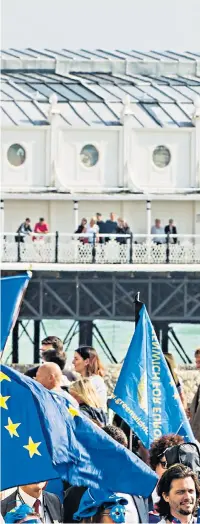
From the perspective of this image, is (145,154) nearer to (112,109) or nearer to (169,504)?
(112,109)

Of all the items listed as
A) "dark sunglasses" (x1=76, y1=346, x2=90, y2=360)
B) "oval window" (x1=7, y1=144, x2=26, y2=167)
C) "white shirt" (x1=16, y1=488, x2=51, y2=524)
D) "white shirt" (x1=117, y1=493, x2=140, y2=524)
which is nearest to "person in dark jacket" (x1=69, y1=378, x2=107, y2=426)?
"dark sunglasses" (x1=76, y1=346, x2=90, y2=360)

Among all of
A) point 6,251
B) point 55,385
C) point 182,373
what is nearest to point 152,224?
point 6,251

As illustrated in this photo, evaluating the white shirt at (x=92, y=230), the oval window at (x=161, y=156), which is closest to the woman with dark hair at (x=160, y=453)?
the white shirt at (x=92, y=230)

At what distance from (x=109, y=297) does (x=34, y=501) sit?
122 feet

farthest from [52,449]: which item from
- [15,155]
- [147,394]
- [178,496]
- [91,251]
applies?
[15,155]

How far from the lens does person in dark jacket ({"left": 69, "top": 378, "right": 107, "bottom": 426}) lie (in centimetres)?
1409

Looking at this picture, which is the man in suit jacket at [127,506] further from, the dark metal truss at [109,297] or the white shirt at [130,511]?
the dark metal truss at [109,297]

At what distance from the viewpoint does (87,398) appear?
14156mm

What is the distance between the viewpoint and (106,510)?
11539 millimetres

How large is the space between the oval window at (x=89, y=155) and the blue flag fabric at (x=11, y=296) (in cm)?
4197

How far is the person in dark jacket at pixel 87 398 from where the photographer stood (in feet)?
46.2

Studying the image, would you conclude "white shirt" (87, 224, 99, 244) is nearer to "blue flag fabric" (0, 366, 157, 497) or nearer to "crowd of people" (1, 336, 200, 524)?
"crowd of people" (1, 336, 200, 524)

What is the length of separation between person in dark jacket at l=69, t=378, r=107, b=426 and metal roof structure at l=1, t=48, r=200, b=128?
130 ft

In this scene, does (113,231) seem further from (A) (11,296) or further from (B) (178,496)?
(B) (178,496)
